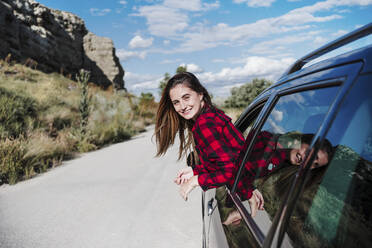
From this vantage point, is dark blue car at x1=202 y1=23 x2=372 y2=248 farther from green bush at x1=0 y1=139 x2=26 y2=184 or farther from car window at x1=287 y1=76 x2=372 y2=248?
green bush at x1=0 y1=139 x2=26 y2=184

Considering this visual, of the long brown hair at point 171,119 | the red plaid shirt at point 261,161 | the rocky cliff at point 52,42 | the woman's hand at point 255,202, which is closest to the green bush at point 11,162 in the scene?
the long brown hair at point 171,119

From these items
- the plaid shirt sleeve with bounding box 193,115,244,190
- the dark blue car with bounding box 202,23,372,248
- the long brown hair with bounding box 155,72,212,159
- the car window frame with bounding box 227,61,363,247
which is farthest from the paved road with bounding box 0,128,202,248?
the car window frame with bounding box 227,61,363,247

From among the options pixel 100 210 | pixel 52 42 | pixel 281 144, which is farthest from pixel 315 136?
pixel 52 42

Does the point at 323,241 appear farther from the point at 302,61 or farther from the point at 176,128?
the point at 176,128

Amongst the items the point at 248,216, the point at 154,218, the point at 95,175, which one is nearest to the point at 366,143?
the point at 248,216

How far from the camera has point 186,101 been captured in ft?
9.29

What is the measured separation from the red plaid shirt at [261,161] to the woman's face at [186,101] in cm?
101

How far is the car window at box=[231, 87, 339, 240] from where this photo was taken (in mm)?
1201

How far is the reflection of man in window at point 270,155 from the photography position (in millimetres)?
1301

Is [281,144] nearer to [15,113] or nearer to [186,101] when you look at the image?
[186,101]

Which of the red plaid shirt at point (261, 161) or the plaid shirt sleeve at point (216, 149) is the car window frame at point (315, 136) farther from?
the plaid shirt sleeve at point (216, 149)

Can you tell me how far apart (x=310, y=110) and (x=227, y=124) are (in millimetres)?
954

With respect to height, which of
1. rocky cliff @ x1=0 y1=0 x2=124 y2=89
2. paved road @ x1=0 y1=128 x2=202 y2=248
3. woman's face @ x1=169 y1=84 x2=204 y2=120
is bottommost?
paved road @ x1=0 y1=128 x2=202 y2=248

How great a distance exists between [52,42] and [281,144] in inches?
1595
